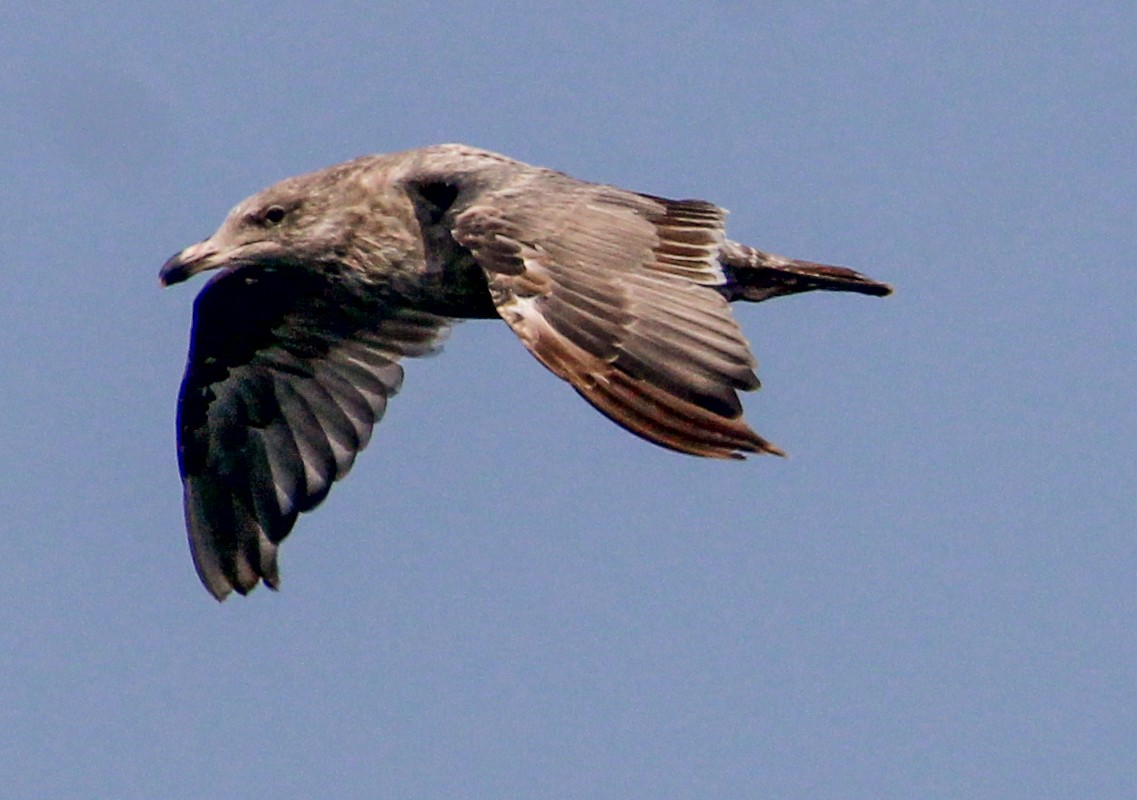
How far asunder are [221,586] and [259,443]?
86 cm

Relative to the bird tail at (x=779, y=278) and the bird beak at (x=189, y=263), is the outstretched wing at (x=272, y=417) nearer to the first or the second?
the bird beak at (x=189, y=263)

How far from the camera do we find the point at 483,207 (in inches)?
424

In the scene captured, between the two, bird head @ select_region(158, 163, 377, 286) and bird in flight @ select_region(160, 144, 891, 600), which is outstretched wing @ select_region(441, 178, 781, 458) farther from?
bird head @ select_region(158, 163, 377, 286)

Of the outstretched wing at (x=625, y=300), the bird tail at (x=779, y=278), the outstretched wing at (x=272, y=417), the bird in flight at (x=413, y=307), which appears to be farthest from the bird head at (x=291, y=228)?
the bird tail at (x=779, y=278)

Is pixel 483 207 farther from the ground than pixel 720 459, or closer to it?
farther from the ground

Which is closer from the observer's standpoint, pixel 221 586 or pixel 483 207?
pixel 483 207

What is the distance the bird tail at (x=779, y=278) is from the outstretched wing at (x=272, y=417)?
1879 millimetres

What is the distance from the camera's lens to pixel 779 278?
12.4 meters

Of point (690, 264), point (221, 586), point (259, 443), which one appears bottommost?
point (221, 586)

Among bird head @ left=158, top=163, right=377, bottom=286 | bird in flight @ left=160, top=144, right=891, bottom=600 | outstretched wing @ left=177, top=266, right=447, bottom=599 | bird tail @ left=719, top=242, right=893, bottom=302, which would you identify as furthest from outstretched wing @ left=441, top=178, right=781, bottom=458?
outstretched wing @ left=177, top=266, right=447, bottom=599

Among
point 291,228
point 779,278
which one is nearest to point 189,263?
point 291,228

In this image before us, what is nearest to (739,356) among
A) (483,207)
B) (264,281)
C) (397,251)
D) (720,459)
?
(720,459)

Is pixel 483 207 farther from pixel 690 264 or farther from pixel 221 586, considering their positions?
pixel 221 586

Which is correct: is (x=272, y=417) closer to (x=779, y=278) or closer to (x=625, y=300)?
(x=779, y=278)
